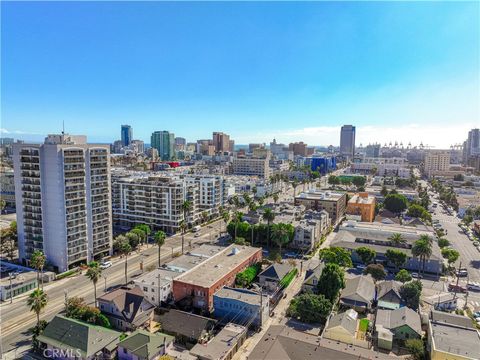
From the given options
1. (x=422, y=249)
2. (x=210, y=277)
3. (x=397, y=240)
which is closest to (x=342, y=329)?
(x=210, y=277)

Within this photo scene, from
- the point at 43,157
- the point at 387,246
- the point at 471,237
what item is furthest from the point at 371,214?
the point at 43,157

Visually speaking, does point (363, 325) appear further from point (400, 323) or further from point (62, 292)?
point (62, 292)

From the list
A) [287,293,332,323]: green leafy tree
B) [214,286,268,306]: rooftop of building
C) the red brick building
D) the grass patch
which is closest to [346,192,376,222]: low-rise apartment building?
the red brick building

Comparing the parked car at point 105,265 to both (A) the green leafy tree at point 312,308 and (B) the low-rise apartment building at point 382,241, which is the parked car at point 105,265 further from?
(B) the low-rise apartment building at point 382,241

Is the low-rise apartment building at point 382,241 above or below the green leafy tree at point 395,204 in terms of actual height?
below

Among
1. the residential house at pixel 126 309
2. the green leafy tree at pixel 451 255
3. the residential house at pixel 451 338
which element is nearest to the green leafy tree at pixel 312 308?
the residential house at pixel 451 338

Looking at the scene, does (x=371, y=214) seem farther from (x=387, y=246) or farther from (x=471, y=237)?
(x=387, y=246)
